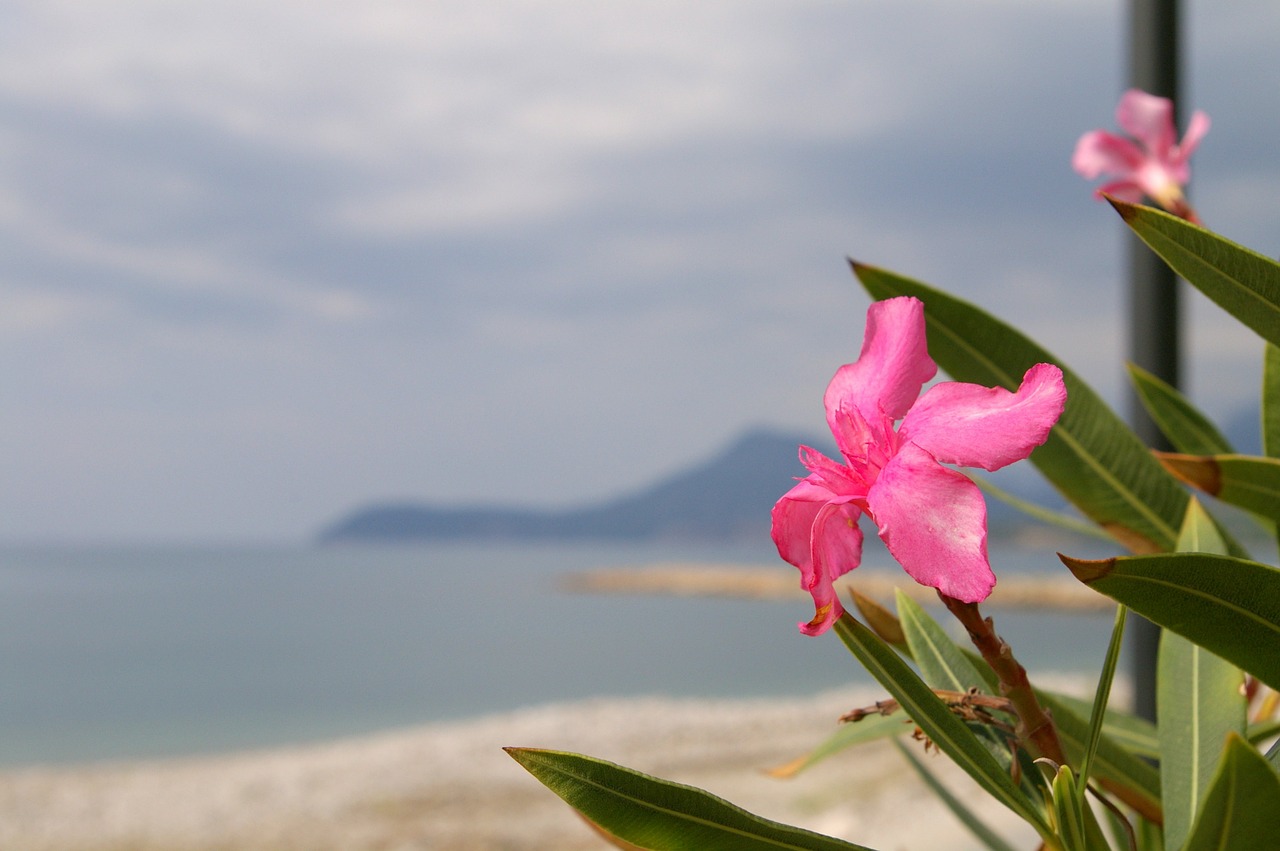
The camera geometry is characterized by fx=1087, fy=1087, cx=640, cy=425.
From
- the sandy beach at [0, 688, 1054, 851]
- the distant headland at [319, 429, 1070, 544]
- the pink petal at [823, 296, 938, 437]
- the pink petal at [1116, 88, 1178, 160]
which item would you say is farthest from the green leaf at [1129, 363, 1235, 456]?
the distant headland at [319, 429, 1070, 544]

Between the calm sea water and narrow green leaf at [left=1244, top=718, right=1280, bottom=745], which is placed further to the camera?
the calm sea water

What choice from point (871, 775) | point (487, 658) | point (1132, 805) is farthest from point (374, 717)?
point (1132, 805)

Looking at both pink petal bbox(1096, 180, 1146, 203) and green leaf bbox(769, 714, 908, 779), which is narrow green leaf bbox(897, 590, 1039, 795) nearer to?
green leaf bbox(769, 714, 908, 779)

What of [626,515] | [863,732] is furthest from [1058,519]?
[626,515]

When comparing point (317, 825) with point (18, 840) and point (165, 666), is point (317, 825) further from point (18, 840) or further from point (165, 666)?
point (165, 666)

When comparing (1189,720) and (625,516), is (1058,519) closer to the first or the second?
(1189,720)

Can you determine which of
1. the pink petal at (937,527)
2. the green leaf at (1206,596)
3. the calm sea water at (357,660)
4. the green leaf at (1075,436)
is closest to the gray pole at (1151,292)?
the green leaf at (1075,436)
